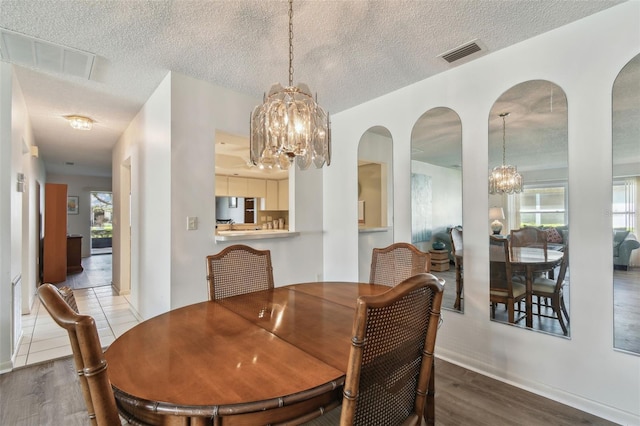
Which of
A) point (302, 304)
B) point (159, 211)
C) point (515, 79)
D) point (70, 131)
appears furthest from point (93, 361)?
point (70, 131)

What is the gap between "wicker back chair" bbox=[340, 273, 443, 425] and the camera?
811mm

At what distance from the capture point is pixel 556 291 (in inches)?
81.6

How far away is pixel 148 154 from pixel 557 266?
3.80 meters

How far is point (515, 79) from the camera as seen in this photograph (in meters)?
Answer: 2.21

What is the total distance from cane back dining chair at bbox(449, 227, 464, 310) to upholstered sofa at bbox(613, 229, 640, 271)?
94cm

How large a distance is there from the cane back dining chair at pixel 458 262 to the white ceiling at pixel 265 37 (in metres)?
1.43

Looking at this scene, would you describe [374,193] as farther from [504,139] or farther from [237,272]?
[237,272]

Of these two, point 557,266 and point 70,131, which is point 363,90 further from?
point 70,131

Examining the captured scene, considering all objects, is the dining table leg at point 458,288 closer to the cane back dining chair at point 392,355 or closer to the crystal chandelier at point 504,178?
the crystal chandelier at point 504,178

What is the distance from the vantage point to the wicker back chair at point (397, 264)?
2.03 meters

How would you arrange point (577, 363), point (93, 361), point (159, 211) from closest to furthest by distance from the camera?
point (93, 361) → point (577, 363) → point (159, 211)

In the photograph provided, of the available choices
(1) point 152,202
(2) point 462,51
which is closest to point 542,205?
(2) point 462,51

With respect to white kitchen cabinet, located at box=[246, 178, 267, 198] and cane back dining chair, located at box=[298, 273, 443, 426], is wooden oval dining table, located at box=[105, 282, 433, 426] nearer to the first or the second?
cane back dining chair, located at box=[298, 273, 443, 426]

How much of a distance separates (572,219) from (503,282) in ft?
2.13
